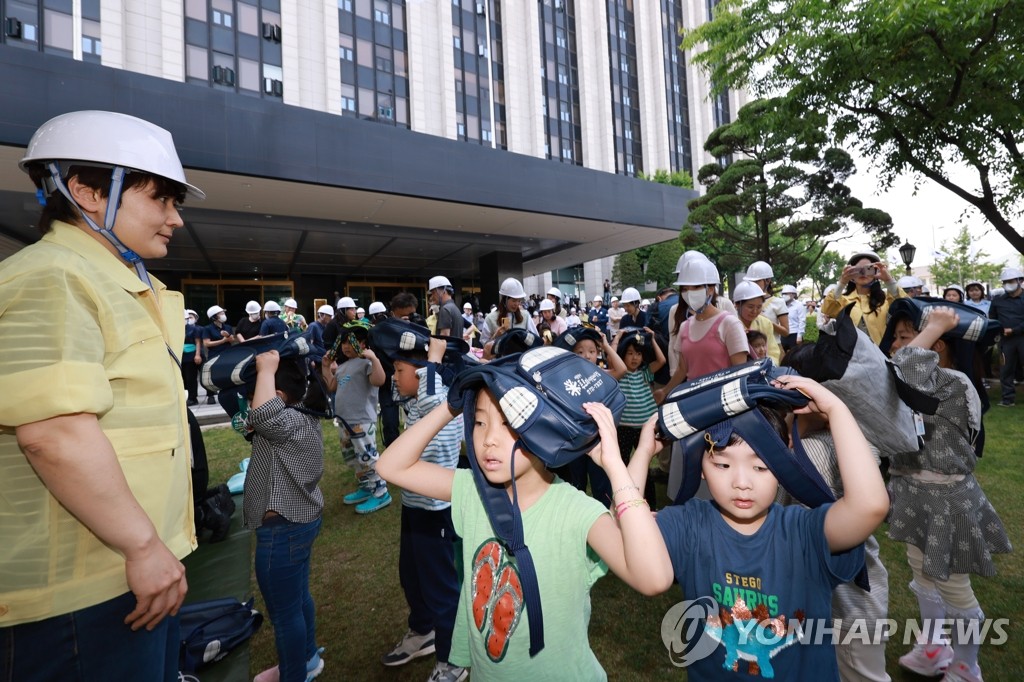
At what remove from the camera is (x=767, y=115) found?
31.4 ft

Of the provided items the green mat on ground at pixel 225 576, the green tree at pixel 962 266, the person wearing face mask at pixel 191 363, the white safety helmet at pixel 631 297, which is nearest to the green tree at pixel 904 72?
the white safety helmet at pixel 631 297

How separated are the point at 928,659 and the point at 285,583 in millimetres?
3263

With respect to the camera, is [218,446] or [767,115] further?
[767,115]

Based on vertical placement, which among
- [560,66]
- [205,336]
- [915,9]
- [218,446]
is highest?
[560,66]

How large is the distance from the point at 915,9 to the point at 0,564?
382 inches

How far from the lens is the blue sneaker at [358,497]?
5.59 metres

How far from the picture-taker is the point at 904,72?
7723 mm

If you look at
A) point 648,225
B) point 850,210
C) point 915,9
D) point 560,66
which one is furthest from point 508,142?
point 915,9

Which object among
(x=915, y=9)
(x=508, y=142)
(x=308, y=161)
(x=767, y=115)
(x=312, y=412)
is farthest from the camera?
(x=508, y=142)

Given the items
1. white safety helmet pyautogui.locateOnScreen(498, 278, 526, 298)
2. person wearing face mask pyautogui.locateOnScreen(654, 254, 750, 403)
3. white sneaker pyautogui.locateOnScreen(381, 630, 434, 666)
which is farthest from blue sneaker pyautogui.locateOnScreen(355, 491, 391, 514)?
Answer: person wearing face mask pyautogui.locateOnScreen(654, 254, 750, 403)

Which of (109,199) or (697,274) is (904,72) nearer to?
(697,274)

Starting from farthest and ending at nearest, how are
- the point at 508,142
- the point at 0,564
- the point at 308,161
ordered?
the point at 508,142 < the point at 308,161 < the point at 0,564

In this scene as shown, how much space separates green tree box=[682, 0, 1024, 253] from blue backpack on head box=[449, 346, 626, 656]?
8.14 metres

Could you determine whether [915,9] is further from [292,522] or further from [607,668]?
[292,522]
